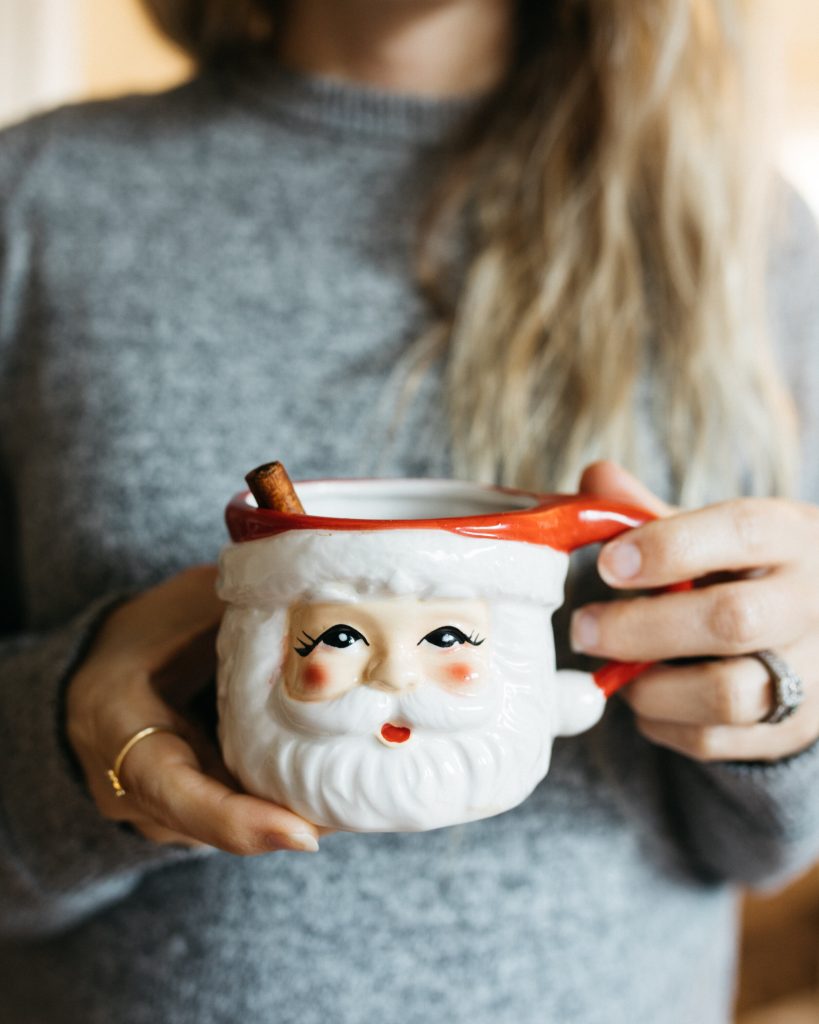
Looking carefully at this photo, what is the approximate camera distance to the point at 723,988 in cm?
95

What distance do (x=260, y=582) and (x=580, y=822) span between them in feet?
1.40

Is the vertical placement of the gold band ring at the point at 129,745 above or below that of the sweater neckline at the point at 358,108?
below

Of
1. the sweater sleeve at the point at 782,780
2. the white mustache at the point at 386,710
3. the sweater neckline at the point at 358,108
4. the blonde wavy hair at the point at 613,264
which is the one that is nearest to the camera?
the white mustache at the point at 386,710

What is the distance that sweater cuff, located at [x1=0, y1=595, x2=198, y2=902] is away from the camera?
24.0 inches

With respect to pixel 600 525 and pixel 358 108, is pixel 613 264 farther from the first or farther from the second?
pixel 600 525

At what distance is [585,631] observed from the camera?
1.72ft

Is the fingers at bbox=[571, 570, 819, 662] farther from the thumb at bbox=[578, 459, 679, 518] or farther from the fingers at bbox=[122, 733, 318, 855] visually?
the fingers at bbox=[122, 733, 318, 855]

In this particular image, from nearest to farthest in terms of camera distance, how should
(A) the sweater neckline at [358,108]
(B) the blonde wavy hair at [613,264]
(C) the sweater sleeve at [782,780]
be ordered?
(C) the sweater sleeve at [782,780], (B) the blonde wavy hair at [613,264], (A) the sweater neckline at [358,108]

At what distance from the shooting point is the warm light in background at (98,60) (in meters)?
1.87

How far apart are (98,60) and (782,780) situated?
2.02 meters

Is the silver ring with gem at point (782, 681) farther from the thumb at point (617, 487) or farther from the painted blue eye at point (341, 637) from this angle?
the painted blue eye at point (341, 637)

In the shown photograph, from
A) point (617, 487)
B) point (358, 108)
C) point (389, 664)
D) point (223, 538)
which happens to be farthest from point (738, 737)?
point (358, 108)

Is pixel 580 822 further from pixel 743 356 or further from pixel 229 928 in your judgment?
pixel 743 356

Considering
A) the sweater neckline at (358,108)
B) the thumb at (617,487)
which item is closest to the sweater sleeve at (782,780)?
the thumb at (617,487)
